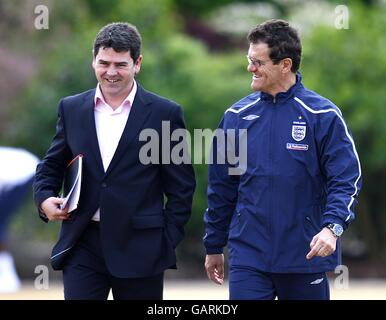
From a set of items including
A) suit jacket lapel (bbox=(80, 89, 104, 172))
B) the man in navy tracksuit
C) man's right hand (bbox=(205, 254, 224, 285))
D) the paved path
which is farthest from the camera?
the paved path

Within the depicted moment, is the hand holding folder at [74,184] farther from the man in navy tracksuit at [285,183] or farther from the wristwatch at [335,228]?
the wristwatch at [335,228]

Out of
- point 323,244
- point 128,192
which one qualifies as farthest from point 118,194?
point 323,244

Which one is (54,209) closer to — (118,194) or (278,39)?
(118,194)

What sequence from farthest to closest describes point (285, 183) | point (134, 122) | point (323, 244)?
point (134, 122)
point (285, 183)
point (323, 244)

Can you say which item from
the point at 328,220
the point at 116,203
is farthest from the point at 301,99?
the point at 116,203

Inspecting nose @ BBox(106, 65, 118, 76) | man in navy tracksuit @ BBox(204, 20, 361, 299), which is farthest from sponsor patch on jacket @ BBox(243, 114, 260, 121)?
nose @ BBox(106, 65, 118, 76)

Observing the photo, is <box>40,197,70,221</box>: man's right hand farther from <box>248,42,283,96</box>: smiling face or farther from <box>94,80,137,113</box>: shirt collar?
<box>248,42,283,96</box>: smiling face

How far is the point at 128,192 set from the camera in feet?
19.7

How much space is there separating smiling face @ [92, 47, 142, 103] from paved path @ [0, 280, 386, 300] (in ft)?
20.7

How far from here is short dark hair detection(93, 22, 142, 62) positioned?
598cm

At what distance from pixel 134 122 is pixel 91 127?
252 mm

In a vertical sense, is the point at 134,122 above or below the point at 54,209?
above

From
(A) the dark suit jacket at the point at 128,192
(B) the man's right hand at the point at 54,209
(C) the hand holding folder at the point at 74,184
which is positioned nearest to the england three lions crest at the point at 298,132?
(A) the dark suit jacket at the point at 128,192

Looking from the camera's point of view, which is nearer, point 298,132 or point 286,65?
point 298,132
